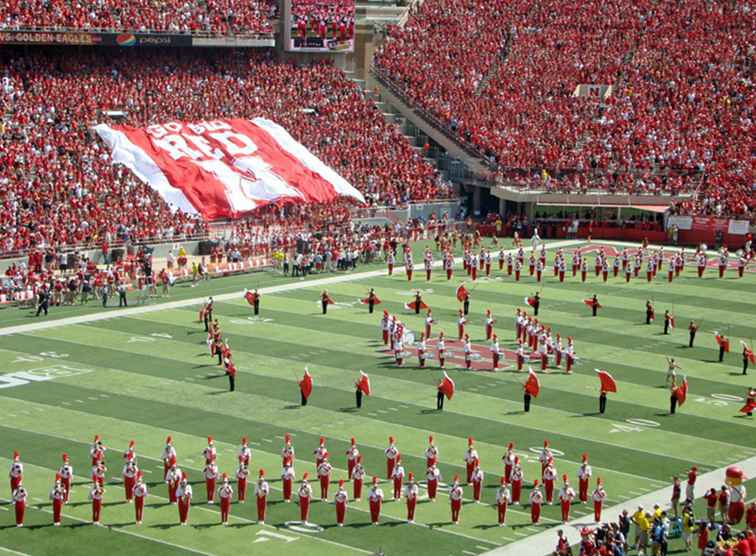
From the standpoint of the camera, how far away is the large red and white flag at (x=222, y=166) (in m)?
57.2

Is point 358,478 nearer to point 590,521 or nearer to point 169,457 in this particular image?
point 169,457

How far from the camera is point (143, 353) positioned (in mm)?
40719

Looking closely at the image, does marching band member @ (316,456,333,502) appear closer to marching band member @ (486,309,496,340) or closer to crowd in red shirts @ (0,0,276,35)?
marching band member @ (486,309,496,340)

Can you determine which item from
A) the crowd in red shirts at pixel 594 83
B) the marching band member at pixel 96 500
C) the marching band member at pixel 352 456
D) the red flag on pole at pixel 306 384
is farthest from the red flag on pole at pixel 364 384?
the crowd in red shirts at pixel 594 83

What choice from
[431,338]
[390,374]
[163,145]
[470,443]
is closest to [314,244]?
[163,145]

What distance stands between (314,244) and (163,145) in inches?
317

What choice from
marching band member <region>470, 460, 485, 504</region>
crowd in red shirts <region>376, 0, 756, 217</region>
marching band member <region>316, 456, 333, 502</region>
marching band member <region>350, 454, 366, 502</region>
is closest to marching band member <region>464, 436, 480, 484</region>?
marching band member <region>470, 460, 485, 504</region>

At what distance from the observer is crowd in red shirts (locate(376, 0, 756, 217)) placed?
67.1 m

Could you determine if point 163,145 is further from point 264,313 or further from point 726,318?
point 726,318

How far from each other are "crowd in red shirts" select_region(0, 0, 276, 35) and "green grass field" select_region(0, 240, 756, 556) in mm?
15672

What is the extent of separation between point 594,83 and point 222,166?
22.9m

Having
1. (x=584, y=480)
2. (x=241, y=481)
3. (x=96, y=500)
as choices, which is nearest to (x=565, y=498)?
(x=584, y=480)

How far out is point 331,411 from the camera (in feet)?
115

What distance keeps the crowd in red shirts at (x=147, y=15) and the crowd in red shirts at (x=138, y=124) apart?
4.39 ft
